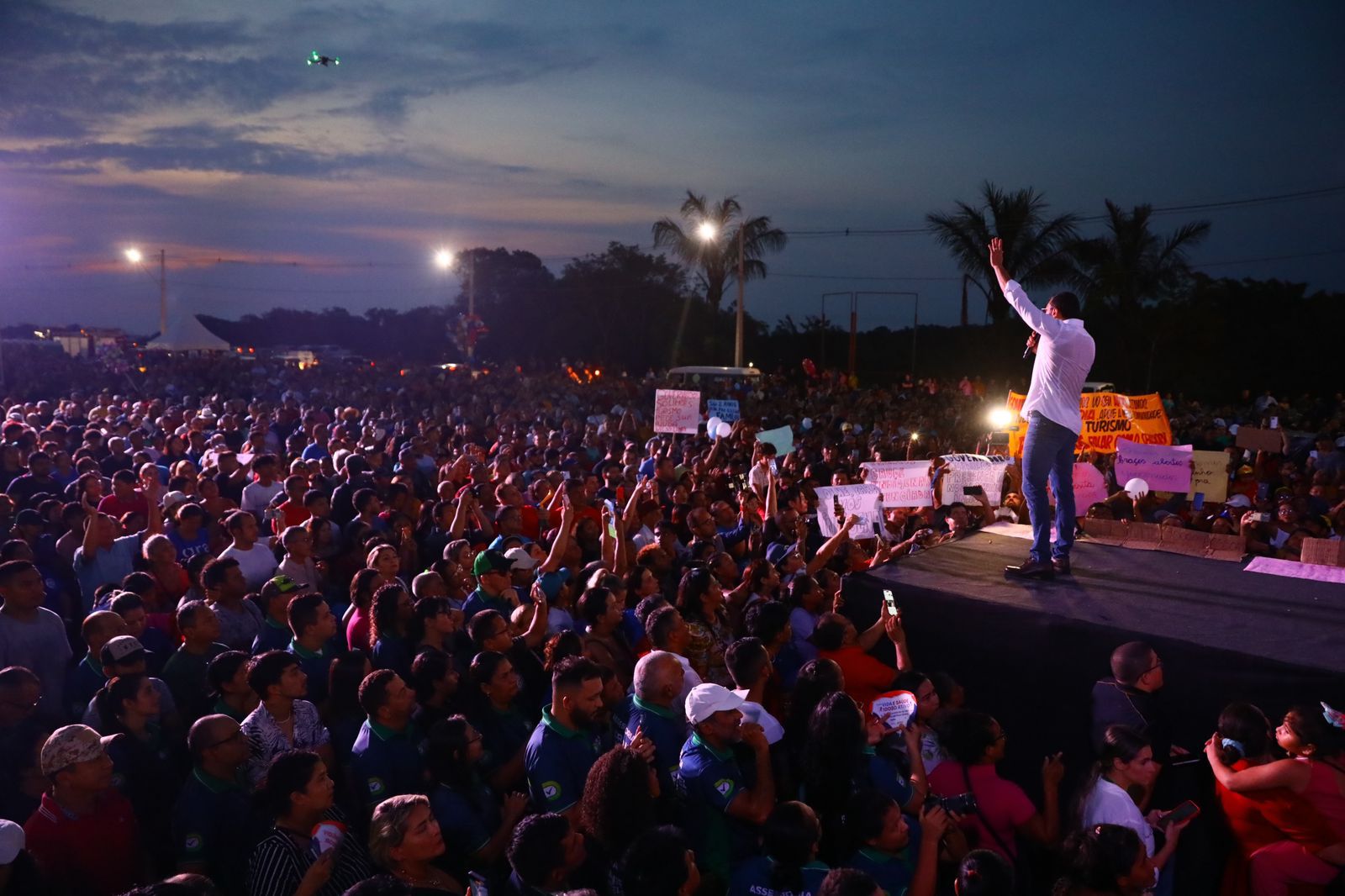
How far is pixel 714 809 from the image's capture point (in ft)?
11.6

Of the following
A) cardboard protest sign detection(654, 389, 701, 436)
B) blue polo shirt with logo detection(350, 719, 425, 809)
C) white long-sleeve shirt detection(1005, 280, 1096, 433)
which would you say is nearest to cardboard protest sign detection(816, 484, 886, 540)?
white long-sleeve shirt detection(1005, 280, 1096, 433)

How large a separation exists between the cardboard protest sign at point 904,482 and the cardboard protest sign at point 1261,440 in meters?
5.37

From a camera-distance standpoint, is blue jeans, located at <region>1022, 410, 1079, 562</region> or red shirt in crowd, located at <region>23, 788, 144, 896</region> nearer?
red shirt in crowd, located at <region>23, 788, 144, 896</region>

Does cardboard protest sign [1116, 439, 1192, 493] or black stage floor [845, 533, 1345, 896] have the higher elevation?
cardboard protest sign [1116, 439, 1192, 493]

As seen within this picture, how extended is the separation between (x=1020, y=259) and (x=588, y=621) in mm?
26001

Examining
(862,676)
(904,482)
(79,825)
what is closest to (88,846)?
(79,825)

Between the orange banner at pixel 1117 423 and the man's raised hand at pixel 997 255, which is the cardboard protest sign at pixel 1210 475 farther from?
the man's raised hand at pixel 997 255

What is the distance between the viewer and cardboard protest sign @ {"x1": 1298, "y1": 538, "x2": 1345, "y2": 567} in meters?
5.70

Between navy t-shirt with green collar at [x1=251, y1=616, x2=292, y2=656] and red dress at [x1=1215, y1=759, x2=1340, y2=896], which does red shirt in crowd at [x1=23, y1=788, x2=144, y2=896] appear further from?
red dress at [x1=1215, y1=759, x2=1340, y2=896]

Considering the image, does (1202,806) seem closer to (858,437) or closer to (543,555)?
(543,555)

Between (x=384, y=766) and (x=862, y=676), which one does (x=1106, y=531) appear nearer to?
(x=862, y=676)

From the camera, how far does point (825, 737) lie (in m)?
3.69

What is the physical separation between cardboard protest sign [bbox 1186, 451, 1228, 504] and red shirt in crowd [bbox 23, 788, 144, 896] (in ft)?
26.7

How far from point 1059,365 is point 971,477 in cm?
294
